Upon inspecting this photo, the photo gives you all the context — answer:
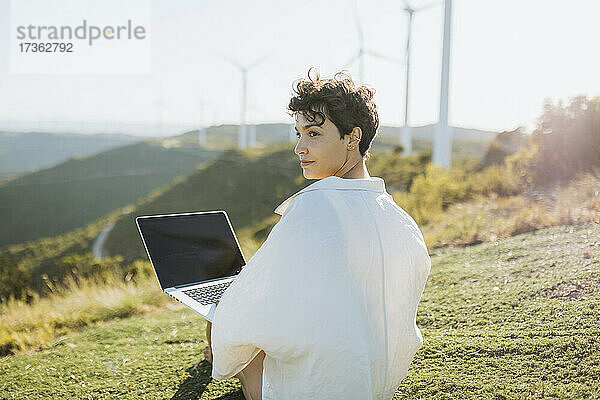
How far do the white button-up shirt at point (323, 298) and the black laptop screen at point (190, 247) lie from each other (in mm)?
907

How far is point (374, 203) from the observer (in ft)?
6.63

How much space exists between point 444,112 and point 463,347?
1200 cm

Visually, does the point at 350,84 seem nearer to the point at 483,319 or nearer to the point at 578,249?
the point at 483,319

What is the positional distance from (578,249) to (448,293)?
1.32m

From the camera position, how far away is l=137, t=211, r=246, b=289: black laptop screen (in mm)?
2902

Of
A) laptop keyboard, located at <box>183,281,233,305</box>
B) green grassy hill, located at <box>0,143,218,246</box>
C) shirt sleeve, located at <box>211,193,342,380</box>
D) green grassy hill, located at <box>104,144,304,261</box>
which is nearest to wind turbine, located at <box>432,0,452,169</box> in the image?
green grassy hill, located at <box>104,144,304,261</box>

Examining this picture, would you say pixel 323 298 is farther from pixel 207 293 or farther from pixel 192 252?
pixel 192 252

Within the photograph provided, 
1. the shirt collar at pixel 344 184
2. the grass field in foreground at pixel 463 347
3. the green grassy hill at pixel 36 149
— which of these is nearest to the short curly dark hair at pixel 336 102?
the shirt collar at pixel 344 184

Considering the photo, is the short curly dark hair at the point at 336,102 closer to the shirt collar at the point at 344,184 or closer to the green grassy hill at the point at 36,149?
the shirt collar at the point at 344,184

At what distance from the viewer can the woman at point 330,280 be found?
1842 millimetres

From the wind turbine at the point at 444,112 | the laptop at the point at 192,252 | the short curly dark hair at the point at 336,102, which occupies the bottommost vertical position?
the laptop at the point at 192,252

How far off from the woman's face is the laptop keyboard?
881 millimetres

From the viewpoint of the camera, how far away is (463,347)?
11.5 feet

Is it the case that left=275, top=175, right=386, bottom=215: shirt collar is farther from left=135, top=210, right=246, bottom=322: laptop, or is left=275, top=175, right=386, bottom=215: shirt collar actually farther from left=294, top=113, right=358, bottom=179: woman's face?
left=135, top=210, right=246, bottom=322: laptop
